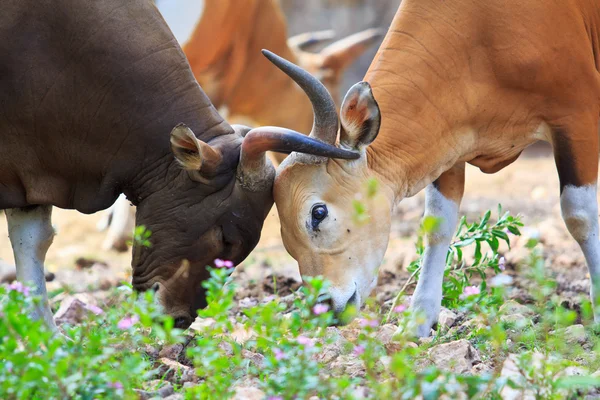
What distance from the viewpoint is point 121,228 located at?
8.59 m

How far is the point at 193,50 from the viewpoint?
870 centimetres

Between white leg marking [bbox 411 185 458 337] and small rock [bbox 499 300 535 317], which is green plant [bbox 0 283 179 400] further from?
small rock [bbox 499 300 535 317]

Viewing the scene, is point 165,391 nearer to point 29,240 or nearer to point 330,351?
point 330,351

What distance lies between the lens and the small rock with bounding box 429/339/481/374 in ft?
11.2

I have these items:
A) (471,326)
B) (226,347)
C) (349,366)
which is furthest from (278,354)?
(471,326)

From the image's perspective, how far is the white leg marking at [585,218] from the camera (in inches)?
181

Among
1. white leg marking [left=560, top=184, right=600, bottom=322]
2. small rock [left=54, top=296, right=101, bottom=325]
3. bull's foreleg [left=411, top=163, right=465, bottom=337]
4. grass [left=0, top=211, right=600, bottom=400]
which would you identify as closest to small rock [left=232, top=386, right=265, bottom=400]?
grass [left=0, top=211, right=600, bottom=400]

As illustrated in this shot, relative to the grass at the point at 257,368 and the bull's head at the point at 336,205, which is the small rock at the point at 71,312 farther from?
the grass at the point at 257,368

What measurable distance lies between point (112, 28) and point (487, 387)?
233cm

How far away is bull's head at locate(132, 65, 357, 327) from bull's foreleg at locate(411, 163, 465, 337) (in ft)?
2.89

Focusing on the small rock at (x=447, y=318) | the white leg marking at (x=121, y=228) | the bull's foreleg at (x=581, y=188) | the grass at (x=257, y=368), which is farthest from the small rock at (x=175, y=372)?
the white leg marking at (x=121, y=228)

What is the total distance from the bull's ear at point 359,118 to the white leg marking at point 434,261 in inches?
30.3

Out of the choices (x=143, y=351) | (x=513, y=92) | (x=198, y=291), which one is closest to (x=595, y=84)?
(x=513, y=92)

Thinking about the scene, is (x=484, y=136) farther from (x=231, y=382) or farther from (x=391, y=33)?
(x=231, y=382)
